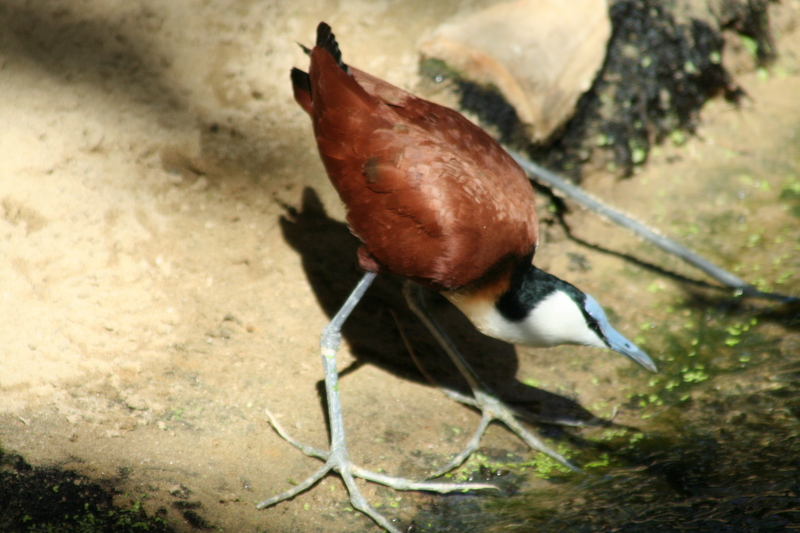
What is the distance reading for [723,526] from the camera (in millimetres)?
2430

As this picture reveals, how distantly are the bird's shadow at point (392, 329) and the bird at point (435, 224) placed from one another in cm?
50

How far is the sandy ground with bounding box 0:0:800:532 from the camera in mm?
3021

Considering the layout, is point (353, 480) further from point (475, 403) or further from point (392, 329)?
point (392, 329)

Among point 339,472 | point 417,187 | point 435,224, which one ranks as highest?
point 417,187

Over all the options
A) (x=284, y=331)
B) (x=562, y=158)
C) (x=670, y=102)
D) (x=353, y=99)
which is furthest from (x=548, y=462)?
(x=670, y=102)

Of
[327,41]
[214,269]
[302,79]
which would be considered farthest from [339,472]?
[327,41]

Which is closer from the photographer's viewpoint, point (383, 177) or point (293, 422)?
point (383, 177)

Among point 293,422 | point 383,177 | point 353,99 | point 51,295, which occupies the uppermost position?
point 353,99

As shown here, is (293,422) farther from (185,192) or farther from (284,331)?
(185,192)

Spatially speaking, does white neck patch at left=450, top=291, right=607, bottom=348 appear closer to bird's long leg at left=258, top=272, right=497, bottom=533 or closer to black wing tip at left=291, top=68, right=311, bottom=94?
bird's long leg at left=258, top=272, right=497, bottom=533

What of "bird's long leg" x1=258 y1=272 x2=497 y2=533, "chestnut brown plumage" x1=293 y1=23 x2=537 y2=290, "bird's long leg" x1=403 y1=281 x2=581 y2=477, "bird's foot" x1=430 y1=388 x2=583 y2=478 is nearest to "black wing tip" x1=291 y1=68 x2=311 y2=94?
"chestnut brown plumage" x1=293 y1=23 x2=537 y2=290

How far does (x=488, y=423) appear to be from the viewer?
3549 millimetres

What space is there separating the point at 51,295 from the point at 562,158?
3.54 m

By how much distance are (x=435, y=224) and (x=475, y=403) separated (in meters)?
1.13
